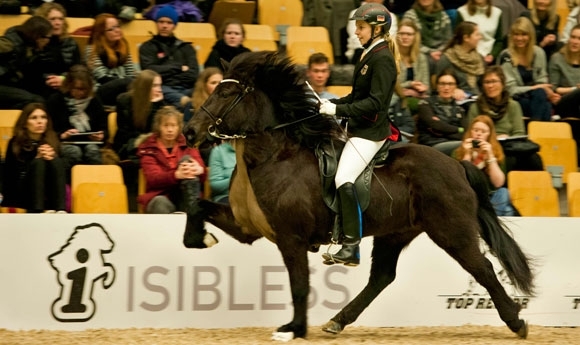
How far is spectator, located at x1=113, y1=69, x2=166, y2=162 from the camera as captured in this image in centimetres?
1036

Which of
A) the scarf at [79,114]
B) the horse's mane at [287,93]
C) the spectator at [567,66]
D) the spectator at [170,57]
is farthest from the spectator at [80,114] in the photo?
the spectator at [567,66]

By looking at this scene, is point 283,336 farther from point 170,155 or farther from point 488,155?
point 488,155

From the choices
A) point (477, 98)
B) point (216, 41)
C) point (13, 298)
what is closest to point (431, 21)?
point (477, 98)

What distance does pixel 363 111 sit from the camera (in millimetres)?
7891

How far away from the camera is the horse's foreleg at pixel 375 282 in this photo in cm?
846

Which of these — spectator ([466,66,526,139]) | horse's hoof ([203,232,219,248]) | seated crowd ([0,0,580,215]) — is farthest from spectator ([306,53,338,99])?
horse's hoof ([203,232,219,248])

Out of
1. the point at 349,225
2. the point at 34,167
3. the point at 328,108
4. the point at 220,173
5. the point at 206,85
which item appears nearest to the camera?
the point at 328,108

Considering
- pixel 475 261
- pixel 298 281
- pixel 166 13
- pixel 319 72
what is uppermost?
pixel 166 13

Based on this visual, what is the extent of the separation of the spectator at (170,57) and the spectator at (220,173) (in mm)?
1705

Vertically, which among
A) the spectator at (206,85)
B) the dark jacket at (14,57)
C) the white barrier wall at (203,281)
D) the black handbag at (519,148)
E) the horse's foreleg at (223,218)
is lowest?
the white barrier wall at (203,281)

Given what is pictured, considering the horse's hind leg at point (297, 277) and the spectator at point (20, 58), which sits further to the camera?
the spectator at point (20, 58)

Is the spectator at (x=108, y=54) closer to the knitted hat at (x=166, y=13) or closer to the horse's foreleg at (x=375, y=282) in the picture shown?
the knitted hat at (x=166, y=13)

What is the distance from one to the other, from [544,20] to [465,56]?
1.79 meters

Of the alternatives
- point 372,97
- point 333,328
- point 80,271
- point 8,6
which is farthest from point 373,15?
point 8,6
